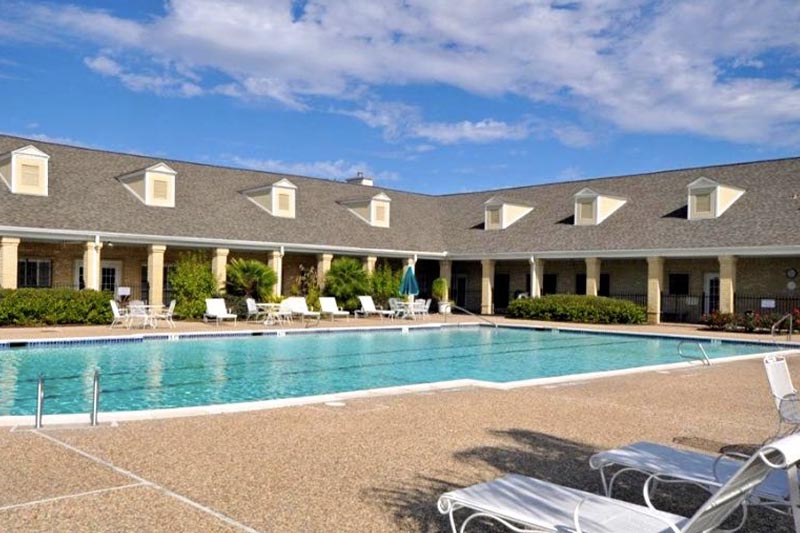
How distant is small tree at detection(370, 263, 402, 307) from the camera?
33562mm

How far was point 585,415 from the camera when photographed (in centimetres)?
966

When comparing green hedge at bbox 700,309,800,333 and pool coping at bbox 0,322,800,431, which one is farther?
green hedge at bbox 700,309,800,333

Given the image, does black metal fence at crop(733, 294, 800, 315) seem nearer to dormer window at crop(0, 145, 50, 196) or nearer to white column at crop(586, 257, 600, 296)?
white column at crop(586, 257, 600, 296)

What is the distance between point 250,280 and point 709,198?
1860 centimetres

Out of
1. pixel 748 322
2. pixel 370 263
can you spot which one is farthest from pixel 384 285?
pixel 748 322

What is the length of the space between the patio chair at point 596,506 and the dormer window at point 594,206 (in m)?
30.1

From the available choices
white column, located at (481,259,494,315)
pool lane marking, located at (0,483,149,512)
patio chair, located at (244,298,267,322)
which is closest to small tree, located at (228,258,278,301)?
patio chair, located at (244,298,267,322)

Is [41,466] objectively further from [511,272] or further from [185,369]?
[511,272]

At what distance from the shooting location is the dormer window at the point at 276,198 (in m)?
33.0

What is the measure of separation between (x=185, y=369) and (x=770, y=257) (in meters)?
23.7

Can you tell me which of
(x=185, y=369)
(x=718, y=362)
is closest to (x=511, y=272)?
(x=718, y=362)

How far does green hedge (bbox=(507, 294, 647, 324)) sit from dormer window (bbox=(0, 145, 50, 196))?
770 inches

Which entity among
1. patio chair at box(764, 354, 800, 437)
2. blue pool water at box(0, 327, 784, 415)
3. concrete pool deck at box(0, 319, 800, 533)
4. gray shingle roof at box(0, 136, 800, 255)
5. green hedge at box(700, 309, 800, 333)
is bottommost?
blue pool water at box(0, 327, 784, 415)

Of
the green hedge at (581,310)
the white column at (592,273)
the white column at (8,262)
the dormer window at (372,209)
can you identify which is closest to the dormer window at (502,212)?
the dormer window at (372,209)
